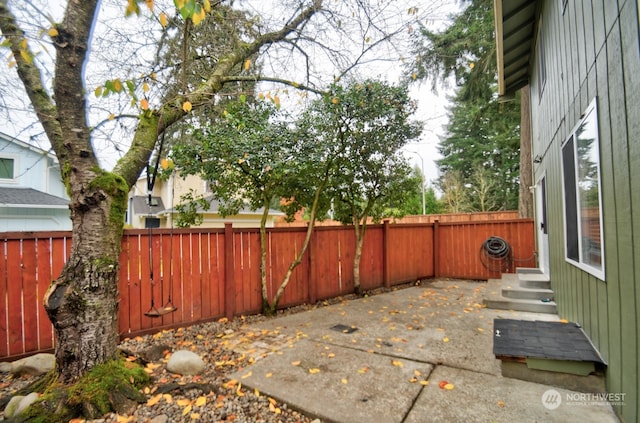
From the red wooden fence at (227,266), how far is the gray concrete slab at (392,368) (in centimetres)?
Result: 77

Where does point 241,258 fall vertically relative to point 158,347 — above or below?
above

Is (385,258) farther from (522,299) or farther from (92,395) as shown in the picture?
(92,395)

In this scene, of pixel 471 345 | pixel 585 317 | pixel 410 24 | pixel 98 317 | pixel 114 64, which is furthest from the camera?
pixel 410 24

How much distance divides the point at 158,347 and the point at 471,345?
10.9 ft

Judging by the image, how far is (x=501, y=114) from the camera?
35.8 feet

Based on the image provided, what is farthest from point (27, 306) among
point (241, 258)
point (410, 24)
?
point (410, 24)

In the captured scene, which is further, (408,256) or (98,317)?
(408,256)

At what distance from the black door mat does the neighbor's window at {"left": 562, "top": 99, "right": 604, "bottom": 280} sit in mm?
616

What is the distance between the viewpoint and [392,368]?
292 cm

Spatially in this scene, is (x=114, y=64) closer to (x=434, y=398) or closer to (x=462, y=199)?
(x=434, y=398)

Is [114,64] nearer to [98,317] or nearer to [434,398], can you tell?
[98,317]

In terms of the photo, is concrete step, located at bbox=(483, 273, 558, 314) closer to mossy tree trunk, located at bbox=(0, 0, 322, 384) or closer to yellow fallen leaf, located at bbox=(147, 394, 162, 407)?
yellow fallen leaf, located at bbox=(147, 394, 162, 407)

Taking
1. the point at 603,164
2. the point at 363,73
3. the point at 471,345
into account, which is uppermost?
the point at 363,73

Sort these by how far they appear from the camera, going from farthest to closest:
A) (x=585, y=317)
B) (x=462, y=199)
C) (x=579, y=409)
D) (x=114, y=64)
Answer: (x=462, y=199) < (x=114, y=64) < (x=585, y=317) < (x=579, y=409)
